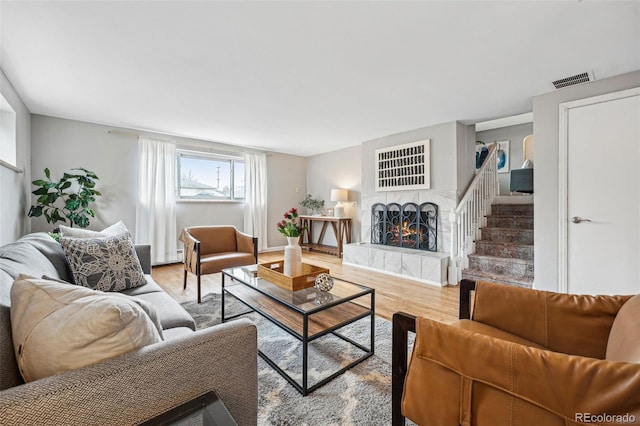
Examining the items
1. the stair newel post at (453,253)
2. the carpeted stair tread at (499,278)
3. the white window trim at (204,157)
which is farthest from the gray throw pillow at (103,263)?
the carpeted stair tread at (499,278)

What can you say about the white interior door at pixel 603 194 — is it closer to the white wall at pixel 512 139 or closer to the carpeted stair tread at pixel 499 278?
the carpeted stair tread at pixel 499 278

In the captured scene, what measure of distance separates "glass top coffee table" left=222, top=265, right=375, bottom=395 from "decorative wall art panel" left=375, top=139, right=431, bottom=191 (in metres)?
2.61

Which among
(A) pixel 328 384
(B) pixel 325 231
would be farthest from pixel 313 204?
(A) pixel 328 384

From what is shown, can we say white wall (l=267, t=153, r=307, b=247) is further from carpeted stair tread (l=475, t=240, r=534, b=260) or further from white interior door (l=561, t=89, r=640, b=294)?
white interior door (l=561, t=89, r=640, b=294)

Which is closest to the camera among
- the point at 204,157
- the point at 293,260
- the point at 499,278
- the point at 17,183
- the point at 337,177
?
the point at 293,260

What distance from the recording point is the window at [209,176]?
4.85 metres

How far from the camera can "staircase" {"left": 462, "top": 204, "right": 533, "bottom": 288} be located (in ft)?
10.7

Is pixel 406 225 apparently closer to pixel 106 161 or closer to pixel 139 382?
pixel 139 382

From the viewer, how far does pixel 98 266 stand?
175 centimetres

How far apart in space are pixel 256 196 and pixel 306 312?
435 cm

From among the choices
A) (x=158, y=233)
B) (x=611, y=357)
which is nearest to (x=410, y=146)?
(x=611, y=357)

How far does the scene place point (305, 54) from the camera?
212cm

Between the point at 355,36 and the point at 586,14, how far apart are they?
144 centimetres

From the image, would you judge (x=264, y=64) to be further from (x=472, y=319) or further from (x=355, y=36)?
(x=472, y=319)
